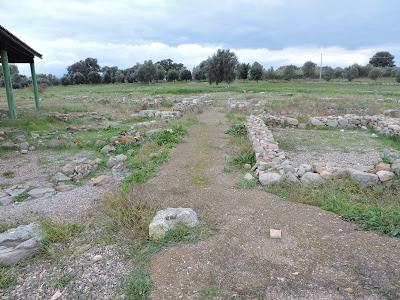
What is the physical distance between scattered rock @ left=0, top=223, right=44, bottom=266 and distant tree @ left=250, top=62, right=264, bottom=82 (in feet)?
157

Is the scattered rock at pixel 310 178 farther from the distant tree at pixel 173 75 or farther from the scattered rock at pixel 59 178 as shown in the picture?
the distant tree at pixel 173 75

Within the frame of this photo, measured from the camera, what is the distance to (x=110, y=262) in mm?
3969

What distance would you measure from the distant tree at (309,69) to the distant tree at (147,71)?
26.3m

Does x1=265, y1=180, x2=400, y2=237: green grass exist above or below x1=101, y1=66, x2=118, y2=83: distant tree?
below

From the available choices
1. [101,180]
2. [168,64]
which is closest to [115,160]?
[101,180]

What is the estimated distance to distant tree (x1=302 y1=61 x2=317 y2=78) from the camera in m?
56.4

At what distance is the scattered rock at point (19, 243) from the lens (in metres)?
4.07

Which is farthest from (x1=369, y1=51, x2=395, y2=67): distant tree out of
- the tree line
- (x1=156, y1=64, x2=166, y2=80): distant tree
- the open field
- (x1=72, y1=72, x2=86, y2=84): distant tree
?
the open field

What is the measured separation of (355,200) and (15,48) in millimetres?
16002

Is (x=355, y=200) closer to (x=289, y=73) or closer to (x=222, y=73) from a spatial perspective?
(x=222, y=73)

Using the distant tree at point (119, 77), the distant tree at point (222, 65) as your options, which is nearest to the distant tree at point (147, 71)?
the distant tree at point (119, 77)

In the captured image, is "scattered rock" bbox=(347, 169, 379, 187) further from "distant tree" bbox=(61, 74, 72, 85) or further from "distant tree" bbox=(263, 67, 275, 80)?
"distant tree" bbox=(61, 74, 72, 85)

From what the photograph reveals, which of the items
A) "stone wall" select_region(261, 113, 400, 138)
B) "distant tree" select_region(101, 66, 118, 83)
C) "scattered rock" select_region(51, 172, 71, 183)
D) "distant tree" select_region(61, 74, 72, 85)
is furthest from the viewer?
"distant tree" select_region(101, 66, 118, 83)

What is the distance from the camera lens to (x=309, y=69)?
185 ft
